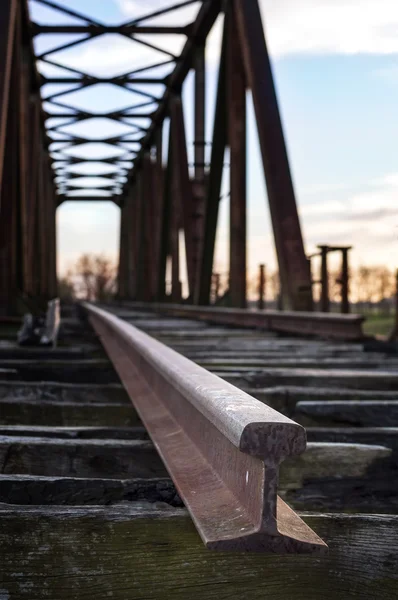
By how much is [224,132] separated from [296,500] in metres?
8.40

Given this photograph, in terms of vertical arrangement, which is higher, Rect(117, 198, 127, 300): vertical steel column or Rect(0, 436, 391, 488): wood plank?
Rect(117, 198, 127, 300): vertical steel column

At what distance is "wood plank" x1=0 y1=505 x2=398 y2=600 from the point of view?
1.08 m

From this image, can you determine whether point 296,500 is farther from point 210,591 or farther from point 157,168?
point 157,168

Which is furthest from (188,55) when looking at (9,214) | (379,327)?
(379,327)

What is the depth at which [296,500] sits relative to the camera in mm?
1677

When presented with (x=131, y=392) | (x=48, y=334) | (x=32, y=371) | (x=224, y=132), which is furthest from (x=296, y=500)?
(x=224, y=132)

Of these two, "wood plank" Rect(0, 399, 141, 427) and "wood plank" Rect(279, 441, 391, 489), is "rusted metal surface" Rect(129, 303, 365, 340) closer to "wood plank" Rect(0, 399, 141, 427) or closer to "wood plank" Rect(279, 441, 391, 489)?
"wood plank" Rect(0, 399, 141, 427)

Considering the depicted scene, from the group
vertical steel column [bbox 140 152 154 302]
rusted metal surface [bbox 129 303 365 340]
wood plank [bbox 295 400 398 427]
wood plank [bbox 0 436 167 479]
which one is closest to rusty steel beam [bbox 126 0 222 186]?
vertical steel column [bbox 140 152 154 302]

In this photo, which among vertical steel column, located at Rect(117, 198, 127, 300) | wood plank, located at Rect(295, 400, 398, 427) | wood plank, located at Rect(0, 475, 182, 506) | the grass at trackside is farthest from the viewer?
vertical steel column, located at Rect(117, 198, 127, 300)

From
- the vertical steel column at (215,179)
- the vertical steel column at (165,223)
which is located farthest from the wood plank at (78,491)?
the vertical steel column at (165,223)

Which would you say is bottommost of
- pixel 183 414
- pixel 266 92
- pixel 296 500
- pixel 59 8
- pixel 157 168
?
pixel 296 500

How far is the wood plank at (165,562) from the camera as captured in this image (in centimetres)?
108

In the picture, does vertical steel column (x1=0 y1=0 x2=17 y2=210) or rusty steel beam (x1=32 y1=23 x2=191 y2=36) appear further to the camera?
rusty steel beam (x1=32 y1=23 x2=191 y2=36)

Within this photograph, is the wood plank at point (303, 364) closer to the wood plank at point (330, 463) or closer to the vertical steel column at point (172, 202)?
the wood plank at point (330, 463)
